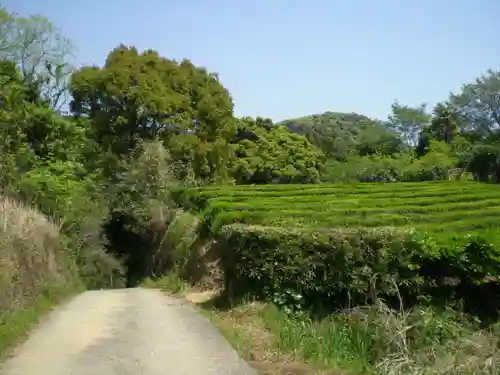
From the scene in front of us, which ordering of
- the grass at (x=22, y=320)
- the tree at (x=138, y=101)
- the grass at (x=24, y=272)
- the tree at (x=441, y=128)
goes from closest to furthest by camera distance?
the grass at (x=22, y=320)
the grass at (x=24, y=272)
the tree at (x=138, y=101)
the tree at (x=441, y=128)

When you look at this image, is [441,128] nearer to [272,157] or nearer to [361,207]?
[272,157]

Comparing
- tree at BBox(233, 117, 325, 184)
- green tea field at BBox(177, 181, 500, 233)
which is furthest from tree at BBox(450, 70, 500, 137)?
green tea field at BBox(177, 181, 500, 233)

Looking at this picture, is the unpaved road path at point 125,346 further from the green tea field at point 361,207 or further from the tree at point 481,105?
the tree at point 481,105

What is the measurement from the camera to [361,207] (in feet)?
70.0

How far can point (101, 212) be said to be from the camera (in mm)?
31016

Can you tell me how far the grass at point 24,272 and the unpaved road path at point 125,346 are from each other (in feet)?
1.18

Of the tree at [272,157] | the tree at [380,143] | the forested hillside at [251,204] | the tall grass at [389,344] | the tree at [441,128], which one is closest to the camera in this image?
the tall grass at [389,344]

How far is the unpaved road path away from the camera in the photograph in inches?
314

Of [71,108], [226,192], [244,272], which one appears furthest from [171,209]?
[244,272]

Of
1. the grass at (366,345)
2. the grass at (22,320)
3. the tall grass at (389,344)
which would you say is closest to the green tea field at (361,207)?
the grass at (366,345)

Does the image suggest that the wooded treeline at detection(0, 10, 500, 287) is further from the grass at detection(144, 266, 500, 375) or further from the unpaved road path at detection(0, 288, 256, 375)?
the grass at detection(144, 266, 500, 375)

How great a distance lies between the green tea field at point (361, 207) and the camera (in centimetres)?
1720

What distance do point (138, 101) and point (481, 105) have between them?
36204mm

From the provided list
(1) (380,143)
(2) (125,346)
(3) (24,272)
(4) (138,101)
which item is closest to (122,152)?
(4) (138,101)
